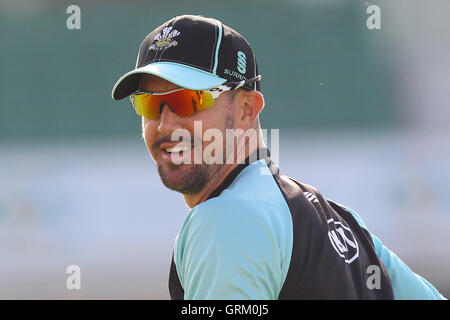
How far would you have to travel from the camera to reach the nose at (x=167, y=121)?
1.71 m

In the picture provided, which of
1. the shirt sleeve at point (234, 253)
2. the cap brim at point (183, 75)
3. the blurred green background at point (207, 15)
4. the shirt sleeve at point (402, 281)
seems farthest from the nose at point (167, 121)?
the blurred green background at point (207, 15)

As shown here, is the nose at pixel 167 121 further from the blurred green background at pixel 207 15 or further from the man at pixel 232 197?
the blurred green background at pixel 207 15

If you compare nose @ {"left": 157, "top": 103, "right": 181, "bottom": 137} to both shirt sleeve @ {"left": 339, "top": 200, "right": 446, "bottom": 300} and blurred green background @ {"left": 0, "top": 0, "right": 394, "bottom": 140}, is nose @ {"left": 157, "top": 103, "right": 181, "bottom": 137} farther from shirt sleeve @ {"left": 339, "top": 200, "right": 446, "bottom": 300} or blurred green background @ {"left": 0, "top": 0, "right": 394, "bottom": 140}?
blurred green background @ {"left": 0, "top": 0, "right": 394, "bottom": 140}

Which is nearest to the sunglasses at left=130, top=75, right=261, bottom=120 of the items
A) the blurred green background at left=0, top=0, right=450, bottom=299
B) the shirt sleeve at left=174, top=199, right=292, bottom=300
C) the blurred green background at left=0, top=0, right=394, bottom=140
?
the shirt sleeve at left=174, top=199, right=292, bottom=300

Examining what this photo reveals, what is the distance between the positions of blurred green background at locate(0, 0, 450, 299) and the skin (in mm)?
4306

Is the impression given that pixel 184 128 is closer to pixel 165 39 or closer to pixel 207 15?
pixel 165 39

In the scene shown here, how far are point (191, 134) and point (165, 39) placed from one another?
26cm

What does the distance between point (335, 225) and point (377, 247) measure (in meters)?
0.31

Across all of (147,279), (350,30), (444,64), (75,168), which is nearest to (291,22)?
(350,30)

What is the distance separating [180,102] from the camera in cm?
171

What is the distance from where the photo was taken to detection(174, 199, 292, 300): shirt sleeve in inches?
52.8
